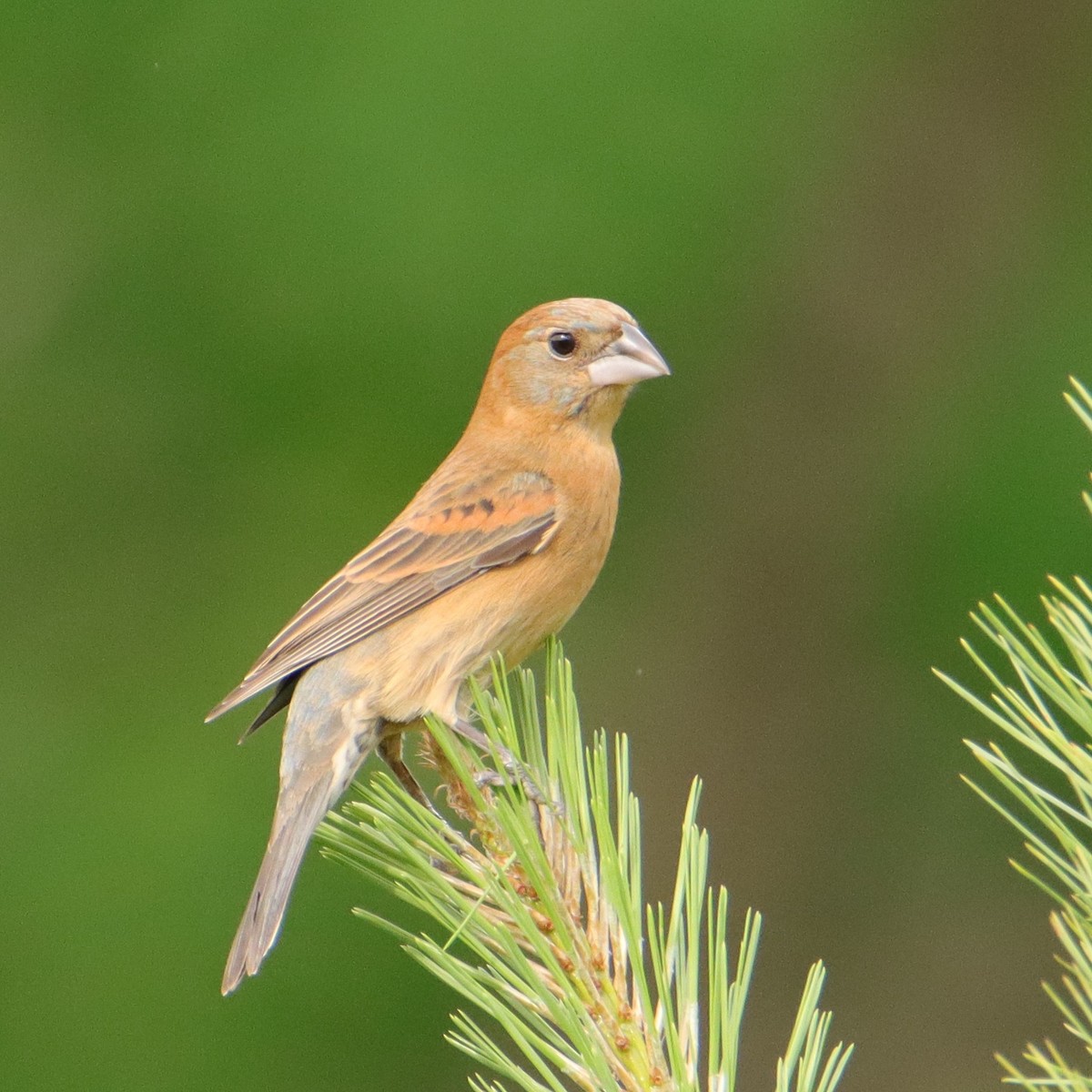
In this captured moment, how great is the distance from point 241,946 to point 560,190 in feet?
11.2

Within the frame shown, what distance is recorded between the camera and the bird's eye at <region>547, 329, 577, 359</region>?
4.37 metres

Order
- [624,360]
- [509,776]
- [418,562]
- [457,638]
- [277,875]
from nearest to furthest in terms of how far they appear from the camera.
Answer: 1. [509,776]
2. [277,875]
3. [457,638]
4. [418,562]
5. [624,360]

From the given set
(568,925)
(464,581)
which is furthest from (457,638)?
(568,925)

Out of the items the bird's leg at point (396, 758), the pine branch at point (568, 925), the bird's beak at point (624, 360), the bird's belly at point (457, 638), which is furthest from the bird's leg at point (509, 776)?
the bird's beak at point (624, 360)

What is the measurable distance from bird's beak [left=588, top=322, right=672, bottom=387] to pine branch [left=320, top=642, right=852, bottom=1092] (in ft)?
5.69

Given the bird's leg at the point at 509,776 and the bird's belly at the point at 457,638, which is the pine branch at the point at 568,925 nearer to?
the bird's leg at the point at 509,776

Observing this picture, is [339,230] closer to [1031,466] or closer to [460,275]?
[460,275]

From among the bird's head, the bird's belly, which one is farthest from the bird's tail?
the bird's head

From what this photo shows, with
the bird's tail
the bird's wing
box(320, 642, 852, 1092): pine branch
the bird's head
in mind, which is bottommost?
the bird's tail

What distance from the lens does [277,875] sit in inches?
126

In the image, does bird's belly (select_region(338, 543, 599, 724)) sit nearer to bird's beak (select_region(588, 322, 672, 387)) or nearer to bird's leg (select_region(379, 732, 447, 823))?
bird's leg (select_region(379, 732, 447, 823))

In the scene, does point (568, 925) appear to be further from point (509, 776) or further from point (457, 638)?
point (457, 638)

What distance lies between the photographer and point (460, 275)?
570cm

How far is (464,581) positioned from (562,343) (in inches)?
31.3
